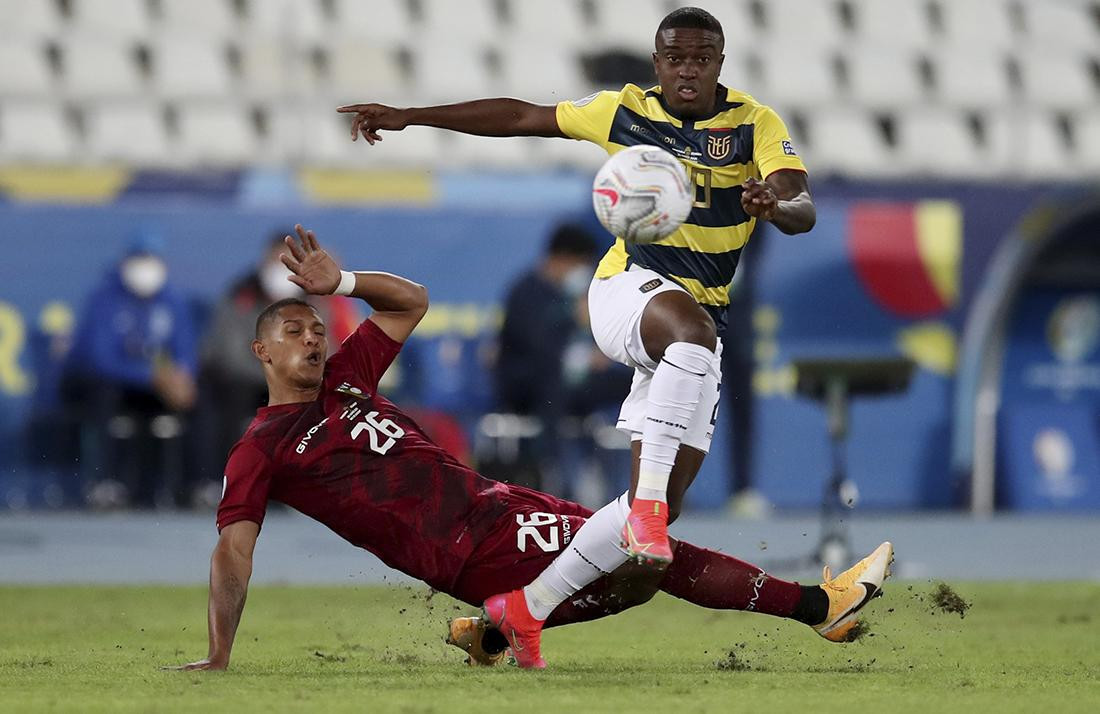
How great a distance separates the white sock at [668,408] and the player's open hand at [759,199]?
1.77ft

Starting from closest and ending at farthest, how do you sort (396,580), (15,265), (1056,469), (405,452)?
(405,452), (396,580), (15,265), (1056,469)

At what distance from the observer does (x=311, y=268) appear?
6.24 m

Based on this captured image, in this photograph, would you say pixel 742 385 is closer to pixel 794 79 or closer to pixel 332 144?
pixel 794 79

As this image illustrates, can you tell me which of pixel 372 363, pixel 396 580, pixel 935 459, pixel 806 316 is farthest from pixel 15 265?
pixel 372 363

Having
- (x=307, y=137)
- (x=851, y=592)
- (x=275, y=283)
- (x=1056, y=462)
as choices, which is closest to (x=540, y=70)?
(x=307, y=137)

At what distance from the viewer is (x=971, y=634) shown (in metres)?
7.91

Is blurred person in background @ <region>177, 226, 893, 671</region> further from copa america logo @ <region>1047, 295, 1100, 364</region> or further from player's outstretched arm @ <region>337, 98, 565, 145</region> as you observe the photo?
copa america logo @ <region>1047, 295, 1100, 364</region>

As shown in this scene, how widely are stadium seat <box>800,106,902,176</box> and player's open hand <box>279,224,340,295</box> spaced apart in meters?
11.0

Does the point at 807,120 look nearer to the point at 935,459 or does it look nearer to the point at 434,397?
the point at 935,459

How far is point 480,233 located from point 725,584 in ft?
28.6

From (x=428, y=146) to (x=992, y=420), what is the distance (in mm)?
5454

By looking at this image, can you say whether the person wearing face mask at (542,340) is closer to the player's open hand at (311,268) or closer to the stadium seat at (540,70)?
the stadium seat at (540,70)

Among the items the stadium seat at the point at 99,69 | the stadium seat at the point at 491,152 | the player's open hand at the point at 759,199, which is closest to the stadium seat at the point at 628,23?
the stadium seat at the point at 491,152

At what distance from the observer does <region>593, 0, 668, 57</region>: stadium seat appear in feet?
55.2
